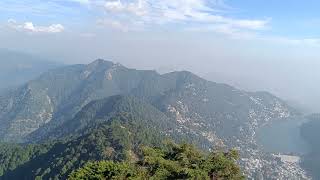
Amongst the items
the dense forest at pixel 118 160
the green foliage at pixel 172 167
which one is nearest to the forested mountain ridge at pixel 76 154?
the dense forest at pixel 118 160

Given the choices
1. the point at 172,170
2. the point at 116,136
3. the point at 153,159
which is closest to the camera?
the point at 172,170

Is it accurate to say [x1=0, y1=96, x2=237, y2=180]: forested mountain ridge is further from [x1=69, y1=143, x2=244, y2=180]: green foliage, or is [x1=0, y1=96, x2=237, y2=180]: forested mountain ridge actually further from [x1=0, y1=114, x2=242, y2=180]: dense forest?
[x1=69, y1=143, x2=244, y2=180]: green foliage

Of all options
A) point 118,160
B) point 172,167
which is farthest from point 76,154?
point 172,167

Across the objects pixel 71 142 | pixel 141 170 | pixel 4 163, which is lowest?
pixel 4 163

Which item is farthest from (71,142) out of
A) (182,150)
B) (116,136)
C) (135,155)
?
(182,150)

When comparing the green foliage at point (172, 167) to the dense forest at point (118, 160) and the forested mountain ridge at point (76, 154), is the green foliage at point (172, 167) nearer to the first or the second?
the dense forest at point (118, 160)

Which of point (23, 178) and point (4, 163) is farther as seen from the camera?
point (4, 163)

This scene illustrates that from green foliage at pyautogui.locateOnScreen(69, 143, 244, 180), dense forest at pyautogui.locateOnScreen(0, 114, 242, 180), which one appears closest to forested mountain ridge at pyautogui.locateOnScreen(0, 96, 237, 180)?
dense forest at pyautogui.locateOnScreen(0, 114, 242, 180)

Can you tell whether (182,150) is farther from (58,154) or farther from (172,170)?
(58,154)
